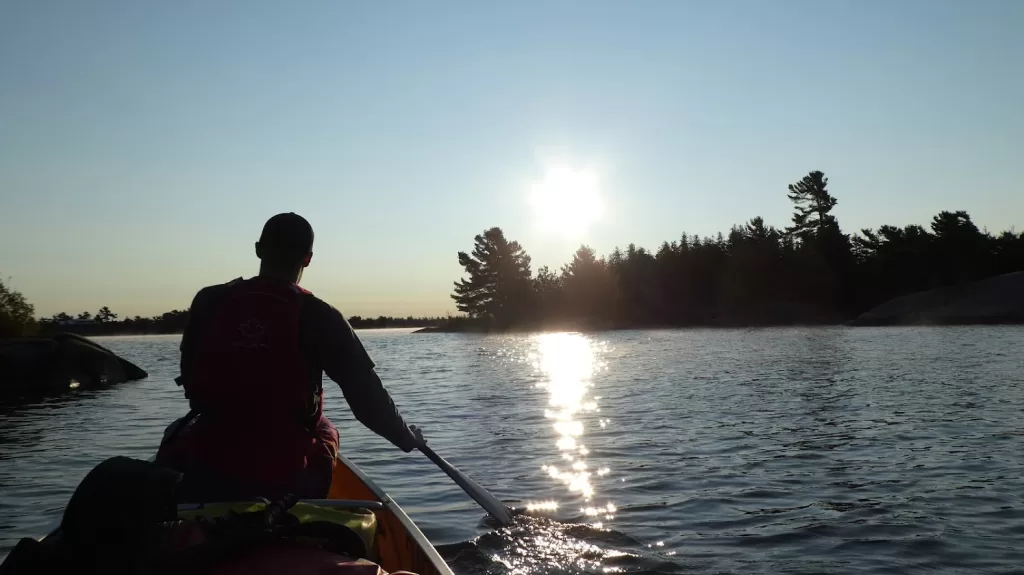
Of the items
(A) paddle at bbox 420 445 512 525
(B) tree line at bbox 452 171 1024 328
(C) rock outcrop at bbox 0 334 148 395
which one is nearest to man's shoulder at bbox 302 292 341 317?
(A) paddle at bbox 420 445 512 525

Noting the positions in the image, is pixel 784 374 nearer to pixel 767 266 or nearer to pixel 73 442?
pixel 73 442

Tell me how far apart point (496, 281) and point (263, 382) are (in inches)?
3768

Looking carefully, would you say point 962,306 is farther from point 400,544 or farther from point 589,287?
point 400,544

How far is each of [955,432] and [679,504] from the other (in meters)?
5.67

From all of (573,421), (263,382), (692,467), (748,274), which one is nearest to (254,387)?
(263,382)

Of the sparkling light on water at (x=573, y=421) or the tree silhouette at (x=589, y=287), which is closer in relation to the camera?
the sparkling light on water at (x=573, y=421)

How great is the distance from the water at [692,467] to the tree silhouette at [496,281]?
77.5 m

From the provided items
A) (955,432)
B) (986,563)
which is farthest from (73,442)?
(955,432)

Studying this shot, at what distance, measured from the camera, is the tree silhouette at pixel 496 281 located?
9694 cm

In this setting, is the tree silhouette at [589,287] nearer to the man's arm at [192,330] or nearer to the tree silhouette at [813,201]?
the tree silhouette at [813,201]

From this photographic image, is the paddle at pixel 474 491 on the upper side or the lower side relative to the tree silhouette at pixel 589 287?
A: lower

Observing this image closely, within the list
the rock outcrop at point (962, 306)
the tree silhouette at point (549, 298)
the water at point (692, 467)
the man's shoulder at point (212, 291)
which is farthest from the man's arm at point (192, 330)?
the tree silhouette at point (549, 298)

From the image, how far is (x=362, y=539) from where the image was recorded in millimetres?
2883

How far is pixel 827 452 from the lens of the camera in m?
9.56
